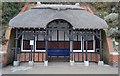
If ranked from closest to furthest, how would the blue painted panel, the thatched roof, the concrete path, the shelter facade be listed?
the concrete path < the thatched roof < the shelter facade < the blue painted panel

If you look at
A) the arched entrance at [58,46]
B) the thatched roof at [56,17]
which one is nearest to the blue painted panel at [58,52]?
the arched entrance at [58,46]

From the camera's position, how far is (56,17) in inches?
584

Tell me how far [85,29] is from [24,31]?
4570 mm

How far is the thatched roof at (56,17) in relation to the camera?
1489cm

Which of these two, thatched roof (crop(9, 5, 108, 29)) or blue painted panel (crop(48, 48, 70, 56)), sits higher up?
thatched roof (crop(9, 5, 108, 29))

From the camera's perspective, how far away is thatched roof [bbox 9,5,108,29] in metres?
14.9

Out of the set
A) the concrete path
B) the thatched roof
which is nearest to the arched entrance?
the thatched roof

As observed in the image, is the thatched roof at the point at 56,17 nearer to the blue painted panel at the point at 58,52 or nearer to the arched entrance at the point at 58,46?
the arched entrance at the point at 58,46

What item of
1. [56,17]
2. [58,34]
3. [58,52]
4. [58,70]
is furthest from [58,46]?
[58,70]

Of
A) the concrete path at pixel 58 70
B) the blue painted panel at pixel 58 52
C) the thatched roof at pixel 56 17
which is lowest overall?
the concrete path at pixel 58 70

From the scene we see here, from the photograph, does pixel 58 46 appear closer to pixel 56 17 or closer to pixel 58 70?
pixel 56 17

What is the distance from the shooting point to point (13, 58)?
659 inches

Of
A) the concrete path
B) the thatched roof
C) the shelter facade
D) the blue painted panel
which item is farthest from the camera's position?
the blue painted panel

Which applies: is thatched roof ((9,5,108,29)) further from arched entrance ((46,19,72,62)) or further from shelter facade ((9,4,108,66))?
arched entrance ((46,19,72,62))
